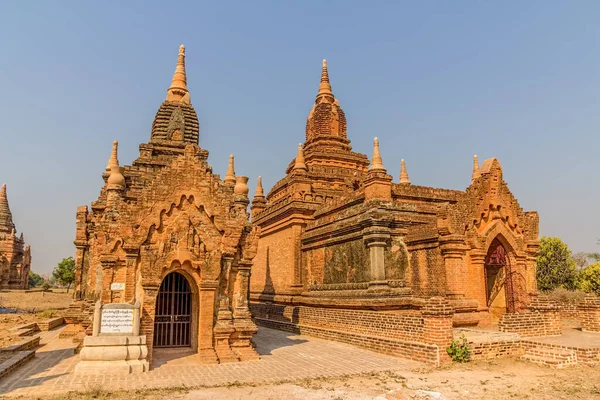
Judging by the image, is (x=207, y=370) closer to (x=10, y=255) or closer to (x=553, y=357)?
(x=553, y=357)

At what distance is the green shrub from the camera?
12.2 m

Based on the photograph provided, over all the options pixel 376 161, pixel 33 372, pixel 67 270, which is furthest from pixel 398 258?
pixel 67 270

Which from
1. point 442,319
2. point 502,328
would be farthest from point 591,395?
point 502,328

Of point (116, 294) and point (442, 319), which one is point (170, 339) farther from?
point (442, 319)

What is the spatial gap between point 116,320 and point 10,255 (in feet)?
160

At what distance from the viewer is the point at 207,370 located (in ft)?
38.9

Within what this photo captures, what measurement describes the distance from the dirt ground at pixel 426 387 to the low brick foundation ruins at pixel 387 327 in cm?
98

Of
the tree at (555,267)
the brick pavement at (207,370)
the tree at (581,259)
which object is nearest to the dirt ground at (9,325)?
the brick pavement at (207,370)

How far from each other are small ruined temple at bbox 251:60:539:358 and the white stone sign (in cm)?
739

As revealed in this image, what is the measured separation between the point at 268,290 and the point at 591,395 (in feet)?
55.9

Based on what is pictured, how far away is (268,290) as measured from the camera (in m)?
24.5

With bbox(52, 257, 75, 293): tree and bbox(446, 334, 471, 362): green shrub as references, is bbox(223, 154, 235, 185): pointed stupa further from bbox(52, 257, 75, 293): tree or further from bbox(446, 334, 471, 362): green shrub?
bbox(52, 257, 75, 293): tree

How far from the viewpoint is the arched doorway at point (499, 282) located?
16500mm

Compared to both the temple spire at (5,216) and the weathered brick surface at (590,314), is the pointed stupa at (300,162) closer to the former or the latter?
the weathered brick surface at (590,314)
